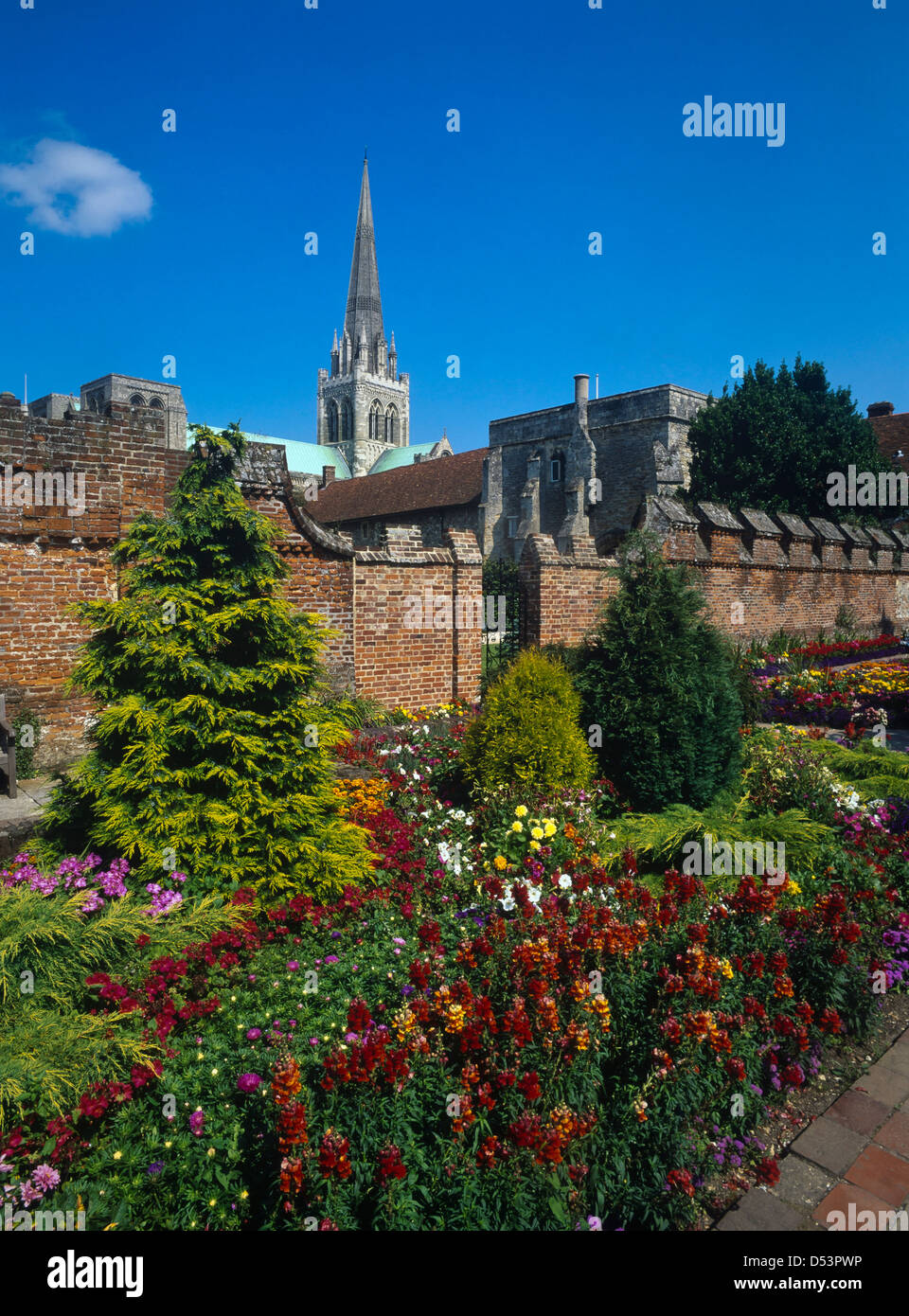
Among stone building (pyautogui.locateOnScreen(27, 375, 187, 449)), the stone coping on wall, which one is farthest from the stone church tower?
the stone coping on wall

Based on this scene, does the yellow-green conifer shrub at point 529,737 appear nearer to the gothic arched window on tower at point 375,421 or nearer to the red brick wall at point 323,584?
the red brick wall at point 323,584

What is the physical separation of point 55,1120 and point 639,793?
16.6ft

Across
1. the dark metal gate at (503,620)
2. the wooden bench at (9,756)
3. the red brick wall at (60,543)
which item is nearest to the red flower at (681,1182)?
the wooden bench at (9,756)

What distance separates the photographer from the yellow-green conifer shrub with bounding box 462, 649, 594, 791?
20.6 ft

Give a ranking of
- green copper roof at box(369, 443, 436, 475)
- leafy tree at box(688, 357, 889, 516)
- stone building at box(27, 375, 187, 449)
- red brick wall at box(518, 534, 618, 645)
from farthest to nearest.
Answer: green copper roof at box(369, 443, 436, 475), stone building at box(27, 375, 187, 449), leafy tree at box(688, 357, 889, 516), red brick wall at box(518, 534, 618, 645)

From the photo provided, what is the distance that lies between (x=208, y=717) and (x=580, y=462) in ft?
106

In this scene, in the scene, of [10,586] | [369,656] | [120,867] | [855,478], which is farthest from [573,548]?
[855,478]

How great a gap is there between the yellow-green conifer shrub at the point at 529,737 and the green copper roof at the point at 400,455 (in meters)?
64.2

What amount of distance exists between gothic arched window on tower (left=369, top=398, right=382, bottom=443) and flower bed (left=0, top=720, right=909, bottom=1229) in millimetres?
77263

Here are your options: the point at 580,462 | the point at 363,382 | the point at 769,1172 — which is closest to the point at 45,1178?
the point at 769,1172

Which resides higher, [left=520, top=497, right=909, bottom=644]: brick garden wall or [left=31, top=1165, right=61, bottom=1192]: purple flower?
[left=520, top=497, right=909, bottom=644]: brick garden wall

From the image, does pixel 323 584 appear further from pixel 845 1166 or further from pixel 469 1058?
pixel 845 1166

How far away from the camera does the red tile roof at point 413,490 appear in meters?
38.4

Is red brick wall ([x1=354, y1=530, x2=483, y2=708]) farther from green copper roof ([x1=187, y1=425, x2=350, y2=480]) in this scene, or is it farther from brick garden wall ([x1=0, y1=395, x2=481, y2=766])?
green copper roof ([x1=187, y1=425, x2=350, y2=480])
